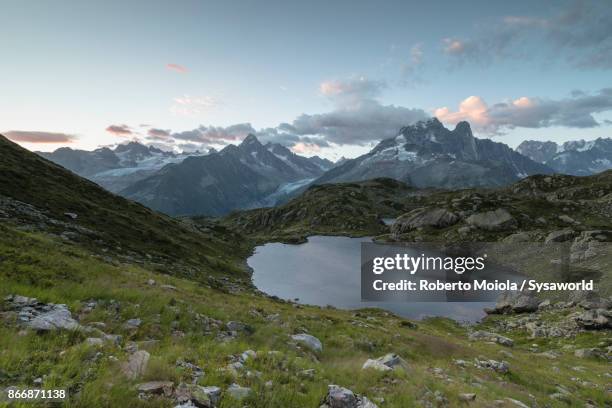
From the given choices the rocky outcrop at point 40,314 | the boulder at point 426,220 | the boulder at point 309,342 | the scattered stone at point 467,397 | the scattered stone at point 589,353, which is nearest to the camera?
the rocky outcrop at point 40,314

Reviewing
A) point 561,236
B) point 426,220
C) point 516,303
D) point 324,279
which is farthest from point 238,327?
point 426,220

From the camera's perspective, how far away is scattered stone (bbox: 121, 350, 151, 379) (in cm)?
825

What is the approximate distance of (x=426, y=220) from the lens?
146 meters

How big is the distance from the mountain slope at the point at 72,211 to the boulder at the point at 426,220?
9936 cm

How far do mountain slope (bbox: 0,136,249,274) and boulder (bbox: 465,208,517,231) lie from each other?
309 ft

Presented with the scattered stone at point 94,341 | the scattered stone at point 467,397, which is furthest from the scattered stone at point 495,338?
the scattered stone at point 94,341

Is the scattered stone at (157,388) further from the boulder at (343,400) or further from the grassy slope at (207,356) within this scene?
the boulder at (343,400)

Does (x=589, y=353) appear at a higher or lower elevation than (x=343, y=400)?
lower

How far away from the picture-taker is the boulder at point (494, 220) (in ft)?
383

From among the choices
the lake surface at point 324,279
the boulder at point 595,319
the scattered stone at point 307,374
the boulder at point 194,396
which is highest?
the boulder at point 194,396

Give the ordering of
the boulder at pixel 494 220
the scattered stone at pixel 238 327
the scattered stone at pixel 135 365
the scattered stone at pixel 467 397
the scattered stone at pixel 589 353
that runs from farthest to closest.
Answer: the boulder at pixel 494 220 < the scattered stone at pixel 589 353 < the scattered stone at pixel 238 327 < the scattered stone at pixel 467 397 < the scattered stone at pixel 135 365

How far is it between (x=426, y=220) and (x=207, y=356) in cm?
Result: 14498

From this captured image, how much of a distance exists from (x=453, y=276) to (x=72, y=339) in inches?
3660

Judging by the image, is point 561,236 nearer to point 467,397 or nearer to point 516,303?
point 516,303
